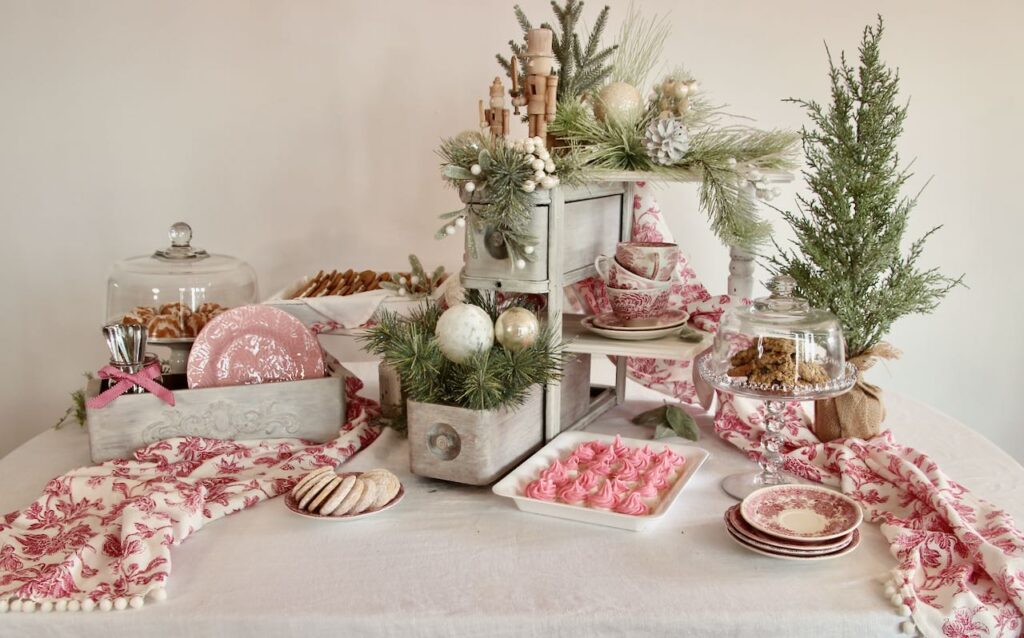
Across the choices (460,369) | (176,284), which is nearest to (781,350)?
(460,369)

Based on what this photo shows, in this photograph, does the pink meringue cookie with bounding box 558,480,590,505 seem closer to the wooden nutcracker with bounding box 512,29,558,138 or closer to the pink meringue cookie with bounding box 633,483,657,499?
the pink meringue cookie with bounding box 633,483,657,499

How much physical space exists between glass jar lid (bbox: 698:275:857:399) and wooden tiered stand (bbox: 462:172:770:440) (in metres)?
0.10

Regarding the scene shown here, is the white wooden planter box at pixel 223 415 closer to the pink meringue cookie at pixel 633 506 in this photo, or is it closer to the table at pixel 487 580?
the table at pixel 487 580

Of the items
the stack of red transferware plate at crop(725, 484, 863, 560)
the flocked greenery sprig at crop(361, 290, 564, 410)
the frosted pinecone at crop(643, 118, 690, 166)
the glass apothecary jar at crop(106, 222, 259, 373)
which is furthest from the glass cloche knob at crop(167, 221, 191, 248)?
the stack of red transferware plate at crop(725, 484, 863, 560)

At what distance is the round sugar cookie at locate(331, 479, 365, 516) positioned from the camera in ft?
3.58

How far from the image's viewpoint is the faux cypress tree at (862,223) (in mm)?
1207

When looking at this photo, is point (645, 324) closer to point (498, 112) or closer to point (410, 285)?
point (498, 112)

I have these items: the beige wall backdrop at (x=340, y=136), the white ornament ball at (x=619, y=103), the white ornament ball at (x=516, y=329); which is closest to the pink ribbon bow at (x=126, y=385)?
the white ornament ball at (x=516, y=329)

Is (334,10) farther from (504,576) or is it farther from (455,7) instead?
(504,576)

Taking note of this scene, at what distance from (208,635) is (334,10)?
1551 mm

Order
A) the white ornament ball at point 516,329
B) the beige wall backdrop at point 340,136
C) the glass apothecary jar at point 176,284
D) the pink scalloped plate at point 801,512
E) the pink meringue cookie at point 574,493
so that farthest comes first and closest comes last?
1. the beige wall backdrop at point 340,136
2. the glass apothecary jar at point 176,284
3. the white ornament ball at point 516,329
4. the pink meringue cookie at point 574,493
5. the pink scalloped plate at point 801,512

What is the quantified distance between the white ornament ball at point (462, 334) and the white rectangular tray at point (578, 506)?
0.57 ft

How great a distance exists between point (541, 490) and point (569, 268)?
0.35m

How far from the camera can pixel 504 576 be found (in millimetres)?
970
